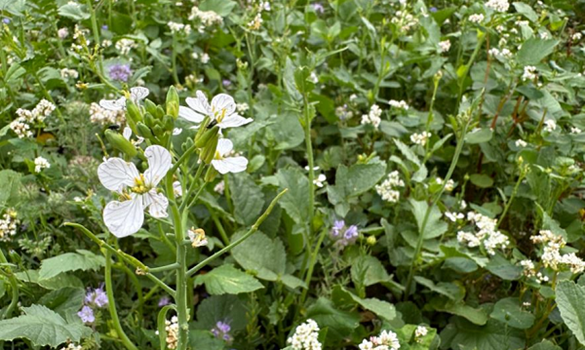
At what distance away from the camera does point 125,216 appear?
1.08m

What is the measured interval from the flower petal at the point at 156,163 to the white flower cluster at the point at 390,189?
4.16 feet

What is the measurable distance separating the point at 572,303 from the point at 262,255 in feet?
3.07

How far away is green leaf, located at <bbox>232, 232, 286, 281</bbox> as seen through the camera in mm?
1946

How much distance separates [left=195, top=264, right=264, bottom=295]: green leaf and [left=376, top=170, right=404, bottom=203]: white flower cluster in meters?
0.68

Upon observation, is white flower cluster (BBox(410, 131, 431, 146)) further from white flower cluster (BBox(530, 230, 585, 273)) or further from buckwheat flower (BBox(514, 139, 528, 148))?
white flower cluster (BBox(530, 230, 585, 273))

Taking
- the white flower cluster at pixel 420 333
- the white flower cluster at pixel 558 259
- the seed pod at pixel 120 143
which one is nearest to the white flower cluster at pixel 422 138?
the white flower cluster at pixel 558 259

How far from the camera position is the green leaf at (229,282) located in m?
1.74

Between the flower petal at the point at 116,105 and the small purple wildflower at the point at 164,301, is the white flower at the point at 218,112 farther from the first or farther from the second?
the small purple wildflower at the point at 164,301

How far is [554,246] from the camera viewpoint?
182 centimetres

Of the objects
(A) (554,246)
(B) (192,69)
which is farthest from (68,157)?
(A) (554,246)

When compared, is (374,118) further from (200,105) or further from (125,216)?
(125,216)

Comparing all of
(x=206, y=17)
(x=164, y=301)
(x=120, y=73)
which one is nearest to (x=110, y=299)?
(x=164, y=301)

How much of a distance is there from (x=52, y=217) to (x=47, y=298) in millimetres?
652

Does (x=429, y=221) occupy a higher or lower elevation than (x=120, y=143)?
lower
